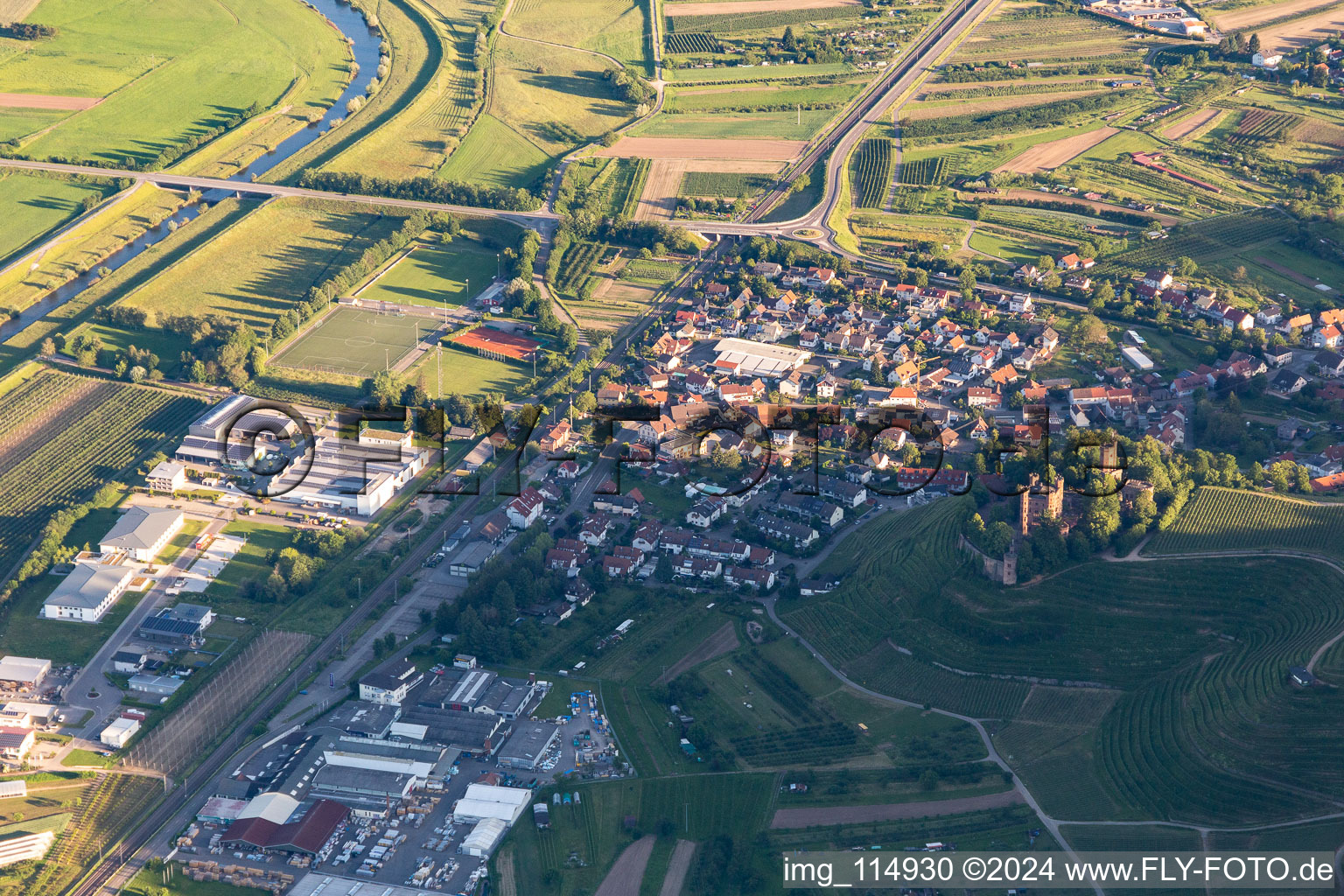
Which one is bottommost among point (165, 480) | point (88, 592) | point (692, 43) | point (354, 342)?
point (88, 592)

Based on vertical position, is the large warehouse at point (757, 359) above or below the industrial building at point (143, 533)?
above

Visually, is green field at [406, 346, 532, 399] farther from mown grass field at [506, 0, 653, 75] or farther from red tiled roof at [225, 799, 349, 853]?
mown grass field at [506, 0, 653, 75]

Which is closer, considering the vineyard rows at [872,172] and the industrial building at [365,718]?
the industrial building at [365,718]

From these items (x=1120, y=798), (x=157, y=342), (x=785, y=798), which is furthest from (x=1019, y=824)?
(x=157, y=342)

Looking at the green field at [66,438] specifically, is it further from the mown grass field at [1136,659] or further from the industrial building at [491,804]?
the mown grass field at [1136,659]

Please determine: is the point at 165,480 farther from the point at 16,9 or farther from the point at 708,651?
the point at 16,9

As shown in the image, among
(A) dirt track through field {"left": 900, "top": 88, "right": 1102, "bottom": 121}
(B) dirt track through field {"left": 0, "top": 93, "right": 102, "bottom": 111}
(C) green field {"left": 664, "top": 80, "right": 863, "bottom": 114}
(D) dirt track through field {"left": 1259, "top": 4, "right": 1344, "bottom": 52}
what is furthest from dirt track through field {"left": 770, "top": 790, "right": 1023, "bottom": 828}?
(D) dirt track through field {"left": 1259, "top": 4, "right": 1344, "bottom": 52}

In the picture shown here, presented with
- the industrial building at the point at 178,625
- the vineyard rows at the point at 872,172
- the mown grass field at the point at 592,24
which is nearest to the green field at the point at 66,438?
the industrial building at the point at 178,625

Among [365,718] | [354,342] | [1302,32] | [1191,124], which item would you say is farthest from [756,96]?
[365,718]
